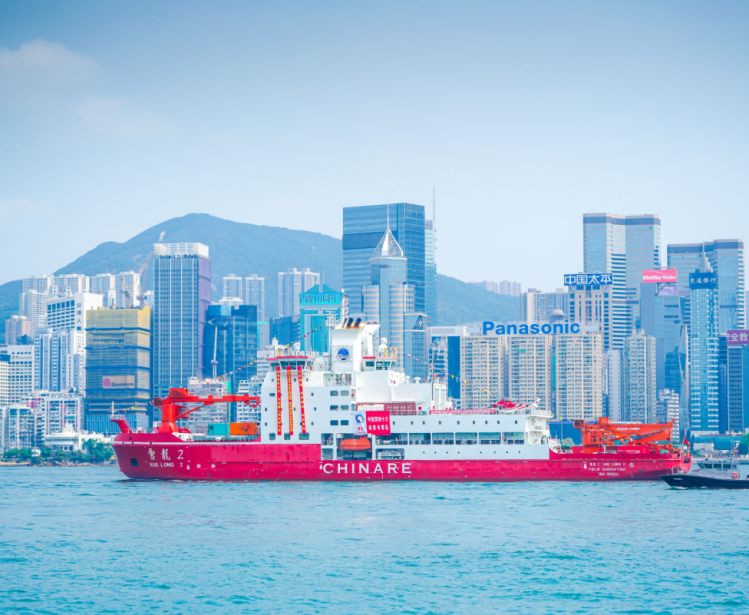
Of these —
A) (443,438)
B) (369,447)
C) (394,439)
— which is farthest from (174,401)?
(443,438)

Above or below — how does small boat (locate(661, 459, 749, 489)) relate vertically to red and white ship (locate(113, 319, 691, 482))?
below

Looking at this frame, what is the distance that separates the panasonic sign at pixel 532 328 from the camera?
189m

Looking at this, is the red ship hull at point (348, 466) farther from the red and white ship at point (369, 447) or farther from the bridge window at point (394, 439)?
the bridge window at point (394, 439)

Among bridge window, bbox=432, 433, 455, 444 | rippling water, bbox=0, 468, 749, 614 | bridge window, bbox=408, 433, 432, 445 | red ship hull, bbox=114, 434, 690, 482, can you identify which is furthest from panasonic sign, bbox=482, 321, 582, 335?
rippling water, bbox=0, 468, 749, 614

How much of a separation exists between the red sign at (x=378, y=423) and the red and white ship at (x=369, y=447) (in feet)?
0.21

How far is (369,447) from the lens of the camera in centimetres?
6600

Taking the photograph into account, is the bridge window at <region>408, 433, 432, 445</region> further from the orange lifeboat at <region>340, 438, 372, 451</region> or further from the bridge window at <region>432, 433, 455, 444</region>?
the orange lifeboat at <region>340, 438, 372, 451</region>

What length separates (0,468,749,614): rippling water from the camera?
33500 millimetres

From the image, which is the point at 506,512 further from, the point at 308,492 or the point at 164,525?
the point at 164,525

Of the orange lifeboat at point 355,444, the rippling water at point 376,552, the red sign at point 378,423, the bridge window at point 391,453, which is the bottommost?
the rippling water at point 376,552

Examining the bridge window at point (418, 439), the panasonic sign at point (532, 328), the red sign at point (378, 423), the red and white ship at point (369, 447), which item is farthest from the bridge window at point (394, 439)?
the panasonic sign at point (532, 328)

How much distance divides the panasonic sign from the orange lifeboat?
127 m

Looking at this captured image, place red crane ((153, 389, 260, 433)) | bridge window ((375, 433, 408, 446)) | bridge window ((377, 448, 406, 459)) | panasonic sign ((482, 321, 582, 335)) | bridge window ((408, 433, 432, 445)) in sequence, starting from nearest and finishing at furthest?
bridge window ((377, 448, 406, 459)) < bridge window ((408, 433, 432, 445)) < bridge window ((375, 433, 408, 446)) < red crane ((153, 389, 260, 433)) < panasonic sign ((482, 321, 582, 335))

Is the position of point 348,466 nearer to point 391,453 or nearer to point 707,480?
point 391,453
